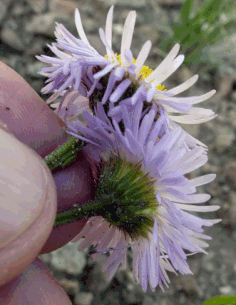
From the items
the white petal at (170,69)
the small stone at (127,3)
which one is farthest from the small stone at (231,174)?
the white petal at (170,69)

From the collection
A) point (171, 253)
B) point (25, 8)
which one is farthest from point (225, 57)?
point (171, 253)

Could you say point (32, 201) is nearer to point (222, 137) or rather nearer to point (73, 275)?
point (73, 275)

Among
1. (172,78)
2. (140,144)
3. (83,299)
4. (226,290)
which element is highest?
(140,144)

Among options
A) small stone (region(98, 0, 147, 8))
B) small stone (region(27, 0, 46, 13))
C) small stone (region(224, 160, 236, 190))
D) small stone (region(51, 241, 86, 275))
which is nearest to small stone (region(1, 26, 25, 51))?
small stone (region(27, 0, 46, 13))

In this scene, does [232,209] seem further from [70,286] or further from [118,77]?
[118,77]

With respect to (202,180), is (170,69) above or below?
above

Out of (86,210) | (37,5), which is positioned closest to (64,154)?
(86,210)
